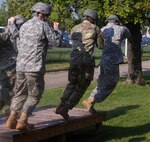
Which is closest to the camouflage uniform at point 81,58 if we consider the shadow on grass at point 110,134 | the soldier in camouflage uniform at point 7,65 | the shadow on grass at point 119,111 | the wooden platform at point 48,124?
the wooden platform at point 48,124

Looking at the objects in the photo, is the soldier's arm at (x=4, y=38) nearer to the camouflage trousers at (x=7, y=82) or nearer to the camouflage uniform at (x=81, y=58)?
the camouflage trousers at (x=7, y=82)

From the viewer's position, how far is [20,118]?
7.40 m

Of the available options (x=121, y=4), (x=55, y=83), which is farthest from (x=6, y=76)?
(x=55, y=83)

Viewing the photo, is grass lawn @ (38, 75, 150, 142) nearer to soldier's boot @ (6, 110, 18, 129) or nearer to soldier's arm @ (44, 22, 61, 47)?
soldier's boot @ (6, 110, 18, 129)

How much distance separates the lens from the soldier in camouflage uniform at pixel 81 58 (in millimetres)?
8328

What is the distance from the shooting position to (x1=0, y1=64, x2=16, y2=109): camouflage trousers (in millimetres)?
8836

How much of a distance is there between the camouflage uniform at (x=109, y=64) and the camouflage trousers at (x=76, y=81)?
778mm

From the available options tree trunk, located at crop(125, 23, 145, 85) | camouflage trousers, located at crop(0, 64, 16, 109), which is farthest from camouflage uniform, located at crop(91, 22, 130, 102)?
tree trunk, located at crop(125, 23, 145, 85)

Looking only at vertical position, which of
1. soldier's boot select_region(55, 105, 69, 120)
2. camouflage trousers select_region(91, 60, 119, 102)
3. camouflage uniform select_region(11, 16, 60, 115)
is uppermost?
camouflage uniform select_region(11, 16, 60, 115)

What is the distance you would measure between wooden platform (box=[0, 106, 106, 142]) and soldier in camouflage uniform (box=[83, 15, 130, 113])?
242mm

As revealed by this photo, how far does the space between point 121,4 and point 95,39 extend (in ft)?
21.8

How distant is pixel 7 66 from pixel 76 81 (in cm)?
122

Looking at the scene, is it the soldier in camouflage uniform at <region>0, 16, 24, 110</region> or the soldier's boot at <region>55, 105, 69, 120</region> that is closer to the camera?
the soldier's boot at <region>55, 105, 69, 120</region>

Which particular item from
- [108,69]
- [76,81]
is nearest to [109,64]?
[108,69]
